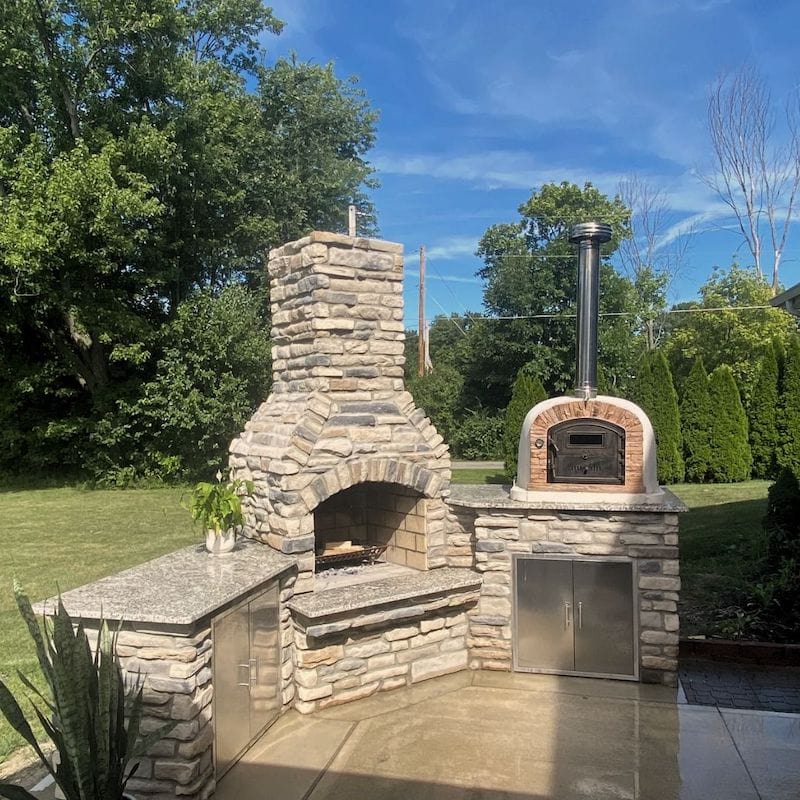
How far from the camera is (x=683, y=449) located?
13.9 m

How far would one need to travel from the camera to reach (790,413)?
521 inches

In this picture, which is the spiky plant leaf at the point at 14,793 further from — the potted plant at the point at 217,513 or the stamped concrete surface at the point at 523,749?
the potted plant at the point at 217,513

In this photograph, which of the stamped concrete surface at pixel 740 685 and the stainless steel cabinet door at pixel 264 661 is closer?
the stainless steel cabinet door at pixel 264 661

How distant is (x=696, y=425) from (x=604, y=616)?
33.2 feet

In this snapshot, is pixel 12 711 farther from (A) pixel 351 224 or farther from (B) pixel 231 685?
(A) pixel 351 224

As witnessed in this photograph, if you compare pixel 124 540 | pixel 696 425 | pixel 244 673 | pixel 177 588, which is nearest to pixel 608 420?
pixel 244 673

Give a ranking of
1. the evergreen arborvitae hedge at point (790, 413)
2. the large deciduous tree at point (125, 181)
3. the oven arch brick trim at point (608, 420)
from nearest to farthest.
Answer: the oven arch brick trim at point (608, 420) < the large deciduous tree at point (125, 181) < the evergreen arborvitae hedge at point (790, 413)

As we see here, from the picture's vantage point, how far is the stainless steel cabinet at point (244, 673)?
364 centimetres

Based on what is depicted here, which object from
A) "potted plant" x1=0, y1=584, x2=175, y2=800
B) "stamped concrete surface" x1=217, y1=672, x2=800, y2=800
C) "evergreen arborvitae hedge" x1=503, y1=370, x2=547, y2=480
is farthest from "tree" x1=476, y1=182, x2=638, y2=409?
"potted plant" x1=0, y1=584, x2=175, y2=800

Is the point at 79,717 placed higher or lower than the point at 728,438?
lower

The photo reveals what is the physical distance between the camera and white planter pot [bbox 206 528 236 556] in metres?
4.62

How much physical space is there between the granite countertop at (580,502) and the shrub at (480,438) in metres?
12.7

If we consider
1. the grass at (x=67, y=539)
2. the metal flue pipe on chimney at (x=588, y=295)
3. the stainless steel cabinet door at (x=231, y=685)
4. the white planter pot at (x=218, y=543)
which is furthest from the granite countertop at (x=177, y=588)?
the metal flue pipe on chimney at (x=588, y=295)

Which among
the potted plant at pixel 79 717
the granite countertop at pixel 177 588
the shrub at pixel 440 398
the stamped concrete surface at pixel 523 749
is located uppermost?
the shrub at pixel 440 398
